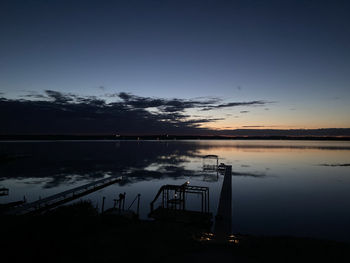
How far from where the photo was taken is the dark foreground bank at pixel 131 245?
10820 millimetres

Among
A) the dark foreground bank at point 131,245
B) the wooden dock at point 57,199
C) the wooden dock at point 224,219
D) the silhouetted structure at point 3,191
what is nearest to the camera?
the dark foreground bank at point 131,245

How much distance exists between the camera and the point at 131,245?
493 inches

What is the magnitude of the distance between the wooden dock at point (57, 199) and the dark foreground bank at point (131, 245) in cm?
577

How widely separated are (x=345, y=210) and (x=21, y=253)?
31.2 m

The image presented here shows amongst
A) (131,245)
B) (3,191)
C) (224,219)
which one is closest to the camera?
(131,245)

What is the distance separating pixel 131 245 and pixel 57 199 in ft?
61.3

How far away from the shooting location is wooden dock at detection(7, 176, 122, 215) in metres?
21.3

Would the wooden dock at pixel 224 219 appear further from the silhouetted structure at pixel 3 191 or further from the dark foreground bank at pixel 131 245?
the silhouetted structure at pixel 3 191

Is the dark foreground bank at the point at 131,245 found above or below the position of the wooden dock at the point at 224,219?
above

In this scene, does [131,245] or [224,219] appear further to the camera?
[224,219]

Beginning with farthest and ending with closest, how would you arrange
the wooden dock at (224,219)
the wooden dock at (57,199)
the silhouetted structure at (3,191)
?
the silhouetted structure at (3,191), the wooden dock at (57,199), the wooden dock at (224,219)

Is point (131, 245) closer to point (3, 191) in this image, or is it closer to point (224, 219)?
point (224, 219)

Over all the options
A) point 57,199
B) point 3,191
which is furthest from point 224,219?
point 3,191

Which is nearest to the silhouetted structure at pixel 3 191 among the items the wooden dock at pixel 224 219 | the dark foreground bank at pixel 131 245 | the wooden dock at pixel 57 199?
the wooden dock at pixel 57 199
